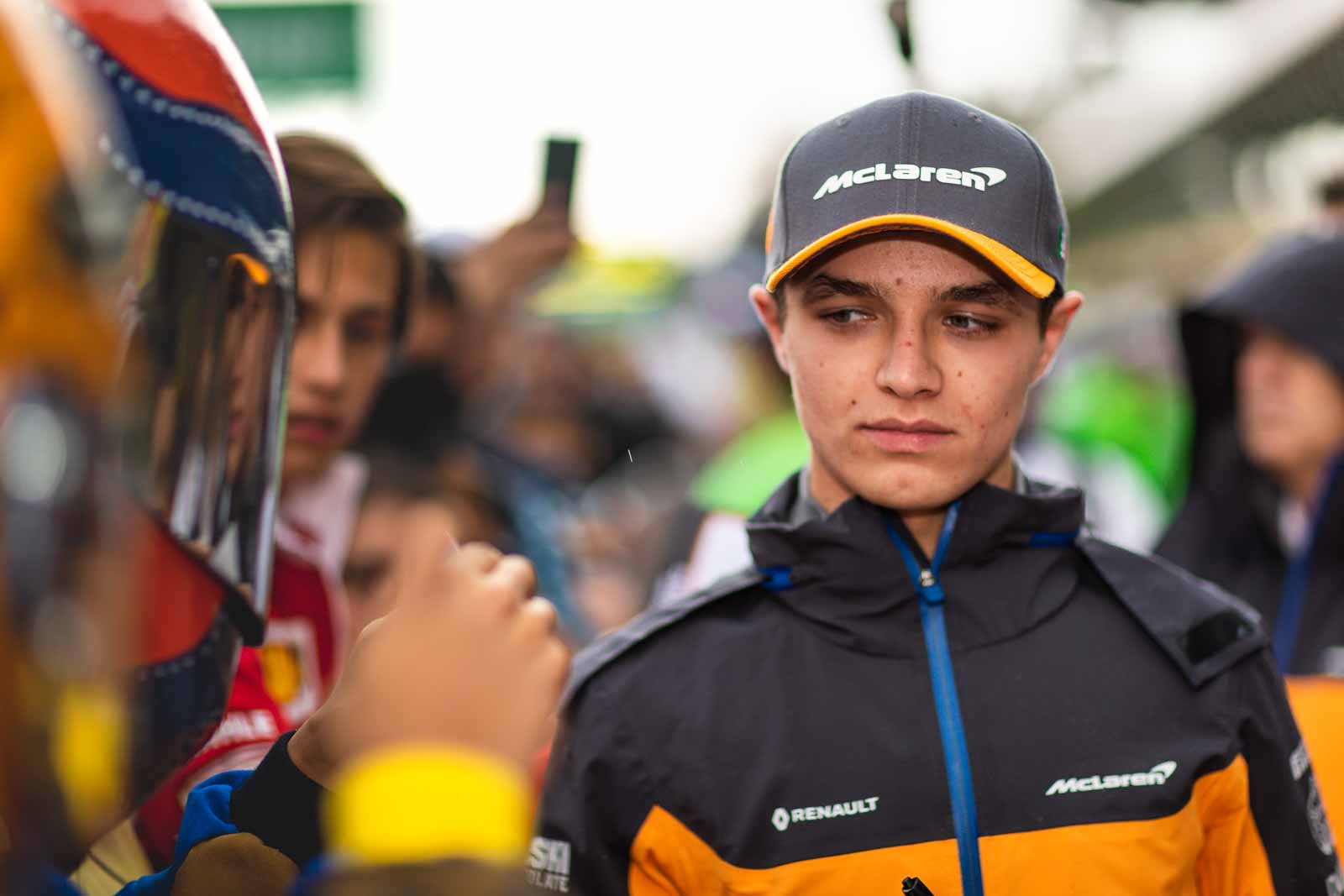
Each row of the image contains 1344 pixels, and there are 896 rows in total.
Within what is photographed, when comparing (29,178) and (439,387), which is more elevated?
(29,178)

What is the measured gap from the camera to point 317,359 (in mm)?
2393

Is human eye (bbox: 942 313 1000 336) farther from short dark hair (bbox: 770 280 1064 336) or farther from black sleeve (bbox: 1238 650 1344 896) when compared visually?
black sleeve (bbox: 1238 650 1344 896)

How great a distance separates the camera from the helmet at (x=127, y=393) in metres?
1.07

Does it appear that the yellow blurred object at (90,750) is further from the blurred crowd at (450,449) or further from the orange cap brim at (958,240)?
the orange cap brim at (958,240)

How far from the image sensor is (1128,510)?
599 cm

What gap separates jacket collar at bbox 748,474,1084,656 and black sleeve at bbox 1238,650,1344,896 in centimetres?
31

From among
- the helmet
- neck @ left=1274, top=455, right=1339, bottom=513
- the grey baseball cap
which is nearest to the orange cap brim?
the grey baseball cap

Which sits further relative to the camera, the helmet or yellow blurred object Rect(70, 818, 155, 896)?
yellow blurred object Rect(70, 818, 155, 896)

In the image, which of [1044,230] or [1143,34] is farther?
[1143,34]

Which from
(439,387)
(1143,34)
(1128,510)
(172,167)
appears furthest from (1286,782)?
(1143,34)

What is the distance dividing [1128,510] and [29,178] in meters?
5.45

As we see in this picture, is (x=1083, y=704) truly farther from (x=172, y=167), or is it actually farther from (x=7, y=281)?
(x=7, y=281)

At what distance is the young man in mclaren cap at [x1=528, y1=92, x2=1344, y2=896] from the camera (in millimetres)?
2010

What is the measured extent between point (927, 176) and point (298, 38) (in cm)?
620
